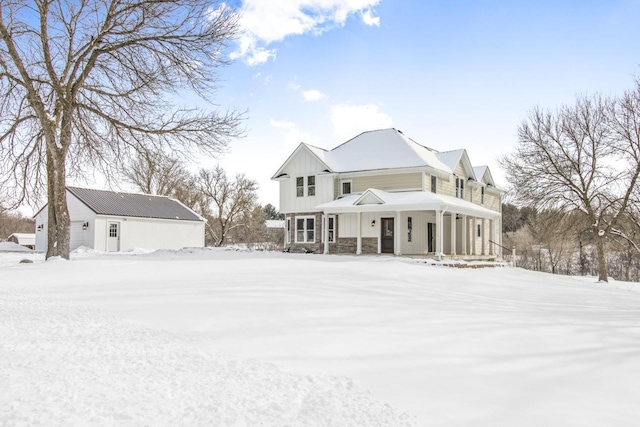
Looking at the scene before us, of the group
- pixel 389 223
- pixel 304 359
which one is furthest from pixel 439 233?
pixel 304 359

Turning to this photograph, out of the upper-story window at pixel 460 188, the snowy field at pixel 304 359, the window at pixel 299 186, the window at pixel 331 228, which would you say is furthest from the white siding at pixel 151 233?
the snowy field at pixel 304 359

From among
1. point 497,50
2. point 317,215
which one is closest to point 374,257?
point 317,215

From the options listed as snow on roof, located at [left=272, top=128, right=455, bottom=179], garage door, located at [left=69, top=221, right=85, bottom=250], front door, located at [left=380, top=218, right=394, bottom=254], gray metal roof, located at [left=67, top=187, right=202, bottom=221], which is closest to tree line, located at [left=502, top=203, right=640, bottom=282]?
snow on roof, located at [left=272, top=128, right=455, bottom=179]

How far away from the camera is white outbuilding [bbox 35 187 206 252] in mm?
29234

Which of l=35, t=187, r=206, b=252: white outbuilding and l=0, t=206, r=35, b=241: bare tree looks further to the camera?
l=0, t=206, r=35, b=241: bare tree

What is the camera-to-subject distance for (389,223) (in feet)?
75.3

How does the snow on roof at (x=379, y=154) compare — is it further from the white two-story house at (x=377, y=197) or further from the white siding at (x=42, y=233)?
the white siding at (x=42, y=233)

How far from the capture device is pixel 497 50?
15031 mm

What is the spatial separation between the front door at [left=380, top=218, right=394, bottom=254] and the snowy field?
45.3ft

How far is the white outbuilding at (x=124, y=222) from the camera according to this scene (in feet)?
95.9

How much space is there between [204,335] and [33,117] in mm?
14028

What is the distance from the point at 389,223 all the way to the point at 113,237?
18.6m

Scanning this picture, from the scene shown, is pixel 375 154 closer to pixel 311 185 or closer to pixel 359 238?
pixel 311 185

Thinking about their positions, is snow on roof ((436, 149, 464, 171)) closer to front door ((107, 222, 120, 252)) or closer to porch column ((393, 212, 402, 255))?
porch column ((393, 212, 402, 255))
